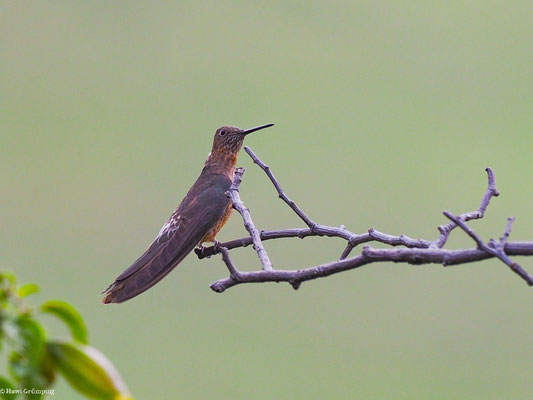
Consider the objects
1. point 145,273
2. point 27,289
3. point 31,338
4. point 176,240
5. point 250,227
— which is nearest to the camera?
point 31,338

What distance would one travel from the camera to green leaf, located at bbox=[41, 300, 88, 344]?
0.85 m

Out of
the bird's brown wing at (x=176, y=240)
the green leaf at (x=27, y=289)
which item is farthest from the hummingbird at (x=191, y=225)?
the green leaf at (x=27, y=289)

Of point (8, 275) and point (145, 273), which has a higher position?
point (8, 275)

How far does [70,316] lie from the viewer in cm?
87

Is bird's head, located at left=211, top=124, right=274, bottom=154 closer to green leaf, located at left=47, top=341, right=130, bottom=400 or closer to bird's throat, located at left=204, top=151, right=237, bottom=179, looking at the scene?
bird's throat, located at left=204, top=151, right=237, bottom=179

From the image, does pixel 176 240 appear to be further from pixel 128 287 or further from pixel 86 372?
pixel 86 372

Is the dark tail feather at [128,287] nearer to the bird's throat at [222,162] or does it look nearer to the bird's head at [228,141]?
the bird's throat at [222,162]

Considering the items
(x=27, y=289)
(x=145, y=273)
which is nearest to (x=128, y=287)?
(x=145, y=273)

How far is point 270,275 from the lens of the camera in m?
1.85

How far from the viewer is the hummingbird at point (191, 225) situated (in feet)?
12.4

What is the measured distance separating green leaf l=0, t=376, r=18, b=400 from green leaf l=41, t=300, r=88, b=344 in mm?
99

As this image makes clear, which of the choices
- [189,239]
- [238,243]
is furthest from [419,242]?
[189,239]

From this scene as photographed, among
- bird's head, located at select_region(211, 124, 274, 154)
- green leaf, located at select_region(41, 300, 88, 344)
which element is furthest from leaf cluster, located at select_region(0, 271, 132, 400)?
bird's head, located at select_region(211, 124, 274, 154)

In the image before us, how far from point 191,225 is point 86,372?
4.16 metres
